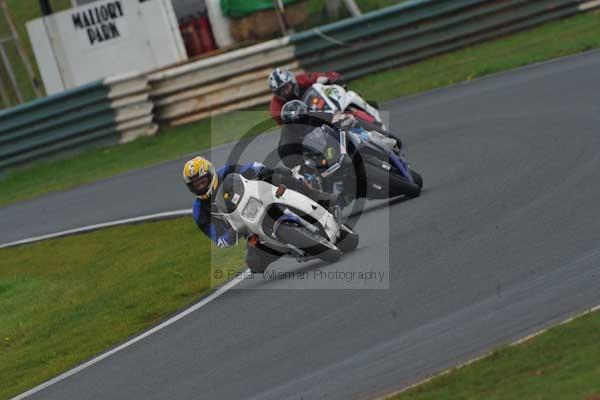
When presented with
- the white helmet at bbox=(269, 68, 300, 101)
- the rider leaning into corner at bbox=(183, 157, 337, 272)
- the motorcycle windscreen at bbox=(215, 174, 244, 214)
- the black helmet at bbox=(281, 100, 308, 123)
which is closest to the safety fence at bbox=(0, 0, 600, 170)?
the white helmet at bbox=(269, 68, 300, 101)

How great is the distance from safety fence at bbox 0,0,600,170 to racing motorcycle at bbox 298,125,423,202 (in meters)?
9.61

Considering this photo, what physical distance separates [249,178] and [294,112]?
79.0 inches

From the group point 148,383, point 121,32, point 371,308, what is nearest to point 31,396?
point 148,383

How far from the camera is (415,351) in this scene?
763 centimetres

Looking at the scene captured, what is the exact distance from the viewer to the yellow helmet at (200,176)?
10758mm

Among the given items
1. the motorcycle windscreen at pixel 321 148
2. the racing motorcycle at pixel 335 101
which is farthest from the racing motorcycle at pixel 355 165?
the racing motorcycle at pixel 335 101

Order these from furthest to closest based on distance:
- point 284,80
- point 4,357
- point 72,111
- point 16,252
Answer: point 72,111, point 16,252, point 284,80, point 4,357

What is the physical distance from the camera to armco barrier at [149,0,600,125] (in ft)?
73.4

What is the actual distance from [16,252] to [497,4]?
1085cm

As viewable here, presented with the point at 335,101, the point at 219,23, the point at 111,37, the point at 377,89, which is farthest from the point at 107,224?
the point at 219,23

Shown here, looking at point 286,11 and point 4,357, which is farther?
point 286,11

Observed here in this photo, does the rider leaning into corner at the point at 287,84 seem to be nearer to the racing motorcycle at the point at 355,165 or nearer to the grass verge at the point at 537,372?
the racing motorcycle at the point at 355,165

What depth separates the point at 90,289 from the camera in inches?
525

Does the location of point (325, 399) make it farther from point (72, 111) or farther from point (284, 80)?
point (72, 111)
